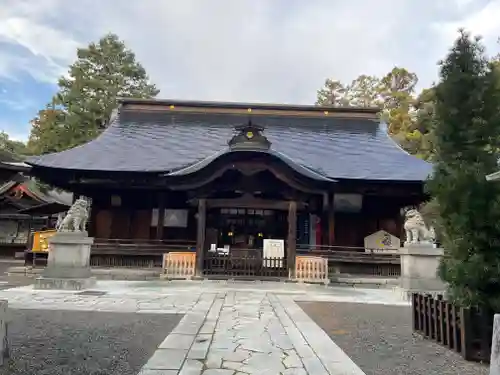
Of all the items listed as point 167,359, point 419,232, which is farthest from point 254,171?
point 167,359

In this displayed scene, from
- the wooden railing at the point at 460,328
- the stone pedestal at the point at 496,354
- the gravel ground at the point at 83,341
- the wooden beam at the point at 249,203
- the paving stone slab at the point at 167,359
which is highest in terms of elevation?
the wooden beam at the point at 249,203

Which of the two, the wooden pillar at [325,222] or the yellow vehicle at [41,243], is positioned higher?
the wooden pillar at [325,222]

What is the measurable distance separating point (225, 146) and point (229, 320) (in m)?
12.8

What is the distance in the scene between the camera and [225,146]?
18016 millimetres

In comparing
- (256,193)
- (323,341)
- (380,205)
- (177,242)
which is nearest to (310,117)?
(380,205)

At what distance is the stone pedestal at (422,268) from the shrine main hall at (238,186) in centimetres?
430

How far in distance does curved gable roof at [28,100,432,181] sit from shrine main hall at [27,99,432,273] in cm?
6

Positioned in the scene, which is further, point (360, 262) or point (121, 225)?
point (121, 225)

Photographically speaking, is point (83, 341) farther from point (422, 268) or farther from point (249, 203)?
point (249, 203)

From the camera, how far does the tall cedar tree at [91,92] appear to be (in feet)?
85.3

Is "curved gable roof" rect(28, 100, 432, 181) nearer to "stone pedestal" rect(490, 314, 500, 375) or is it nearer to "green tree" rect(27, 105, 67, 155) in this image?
"green tree" rect(27, 105, 67, 155)

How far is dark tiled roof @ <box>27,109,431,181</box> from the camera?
1527cm

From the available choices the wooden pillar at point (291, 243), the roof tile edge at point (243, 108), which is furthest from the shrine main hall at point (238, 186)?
the roof tile edge at point (243, 108)

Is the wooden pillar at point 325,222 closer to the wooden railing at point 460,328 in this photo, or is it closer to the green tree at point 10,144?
the wooden railing at point 460,328
